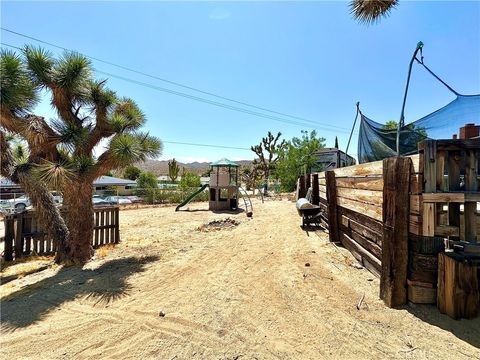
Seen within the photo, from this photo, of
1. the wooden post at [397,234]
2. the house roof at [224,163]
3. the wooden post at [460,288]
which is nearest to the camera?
the wooden post at [460,288]

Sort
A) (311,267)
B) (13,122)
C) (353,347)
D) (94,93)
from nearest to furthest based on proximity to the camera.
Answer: (353,347) < (311,267) < (13,122) < (94,93)

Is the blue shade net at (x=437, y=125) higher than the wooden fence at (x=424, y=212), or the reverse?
the blue shade net at (x=437, y=125)

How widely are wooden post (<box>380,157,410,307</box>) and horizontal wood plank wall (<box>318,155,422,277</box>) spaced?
0.42ft

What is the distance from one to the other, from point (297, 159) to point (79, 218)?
671 inches

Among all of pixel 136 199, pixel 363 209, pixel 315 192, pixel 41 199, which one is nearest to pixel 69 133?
pixel 41 199

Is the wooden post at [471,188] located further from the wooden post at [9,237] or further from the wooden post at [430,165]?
the wooden post at [9,237]

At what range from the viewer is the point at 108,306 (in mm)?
3422

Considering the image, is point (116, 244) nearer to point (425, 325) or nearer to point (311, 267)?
point (311, 267)

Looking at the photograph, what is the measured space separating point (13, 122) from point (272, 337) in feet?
19.0

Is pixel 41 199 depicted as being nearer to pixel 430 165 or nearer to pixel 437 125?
pixel 430 165

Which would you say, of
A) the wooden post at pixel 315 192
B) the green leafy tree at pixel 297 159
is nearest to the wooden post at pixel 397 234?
the wooden post at pixel 315 192

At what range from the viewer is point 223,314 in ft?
9.92

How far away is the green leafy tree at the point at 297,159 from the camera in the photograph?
66.0 ft

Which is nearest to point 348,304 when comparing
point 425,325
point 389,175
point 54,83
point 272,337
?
point 425,325
